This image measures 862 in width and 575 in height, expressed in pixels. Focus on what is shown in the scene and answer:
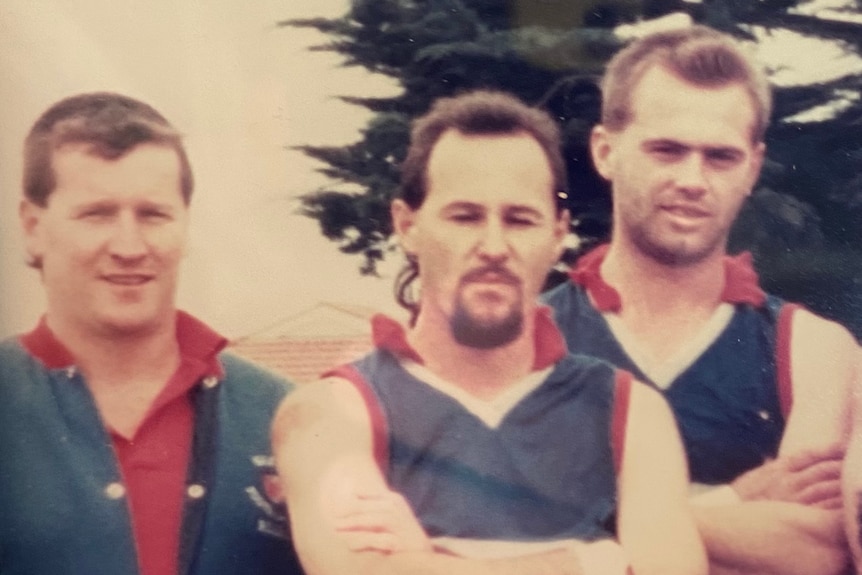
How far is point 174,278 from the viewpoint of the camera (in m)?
1.25

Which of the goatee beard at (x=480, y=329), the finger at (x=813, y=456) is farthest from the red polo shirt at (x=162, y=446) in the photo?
the finger at (x=813, y=456)

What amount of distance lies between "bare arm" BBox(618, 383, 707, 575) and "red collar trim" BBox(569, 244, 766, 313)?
0.12 meters

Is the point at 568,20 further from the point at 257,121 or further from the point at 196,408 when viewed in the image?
the point at 196,408

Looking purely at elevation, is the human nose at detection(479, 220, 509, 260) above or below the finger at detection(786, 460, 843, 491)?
above

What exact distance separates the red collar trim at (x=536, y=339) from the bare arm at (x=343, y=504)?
0.26ft

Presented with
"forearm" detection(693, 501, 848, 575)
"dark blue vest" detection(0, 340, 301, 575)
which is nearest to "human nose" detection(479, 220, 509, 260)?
"dark blue vest" detection(0, 340, 301, 575)

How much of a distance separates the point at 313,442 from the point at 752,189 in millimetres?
667

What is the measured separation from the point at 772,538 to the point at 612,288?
38cm

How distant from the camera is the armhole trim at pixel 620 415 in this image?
1241 mm

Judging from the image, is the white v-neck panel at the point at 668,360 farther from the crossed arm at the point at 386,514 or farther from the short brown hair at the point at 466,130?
the short brown hair at the point at 466,130

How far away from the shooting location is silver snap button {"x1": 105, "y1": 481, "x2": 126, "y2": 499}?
3.92 ft

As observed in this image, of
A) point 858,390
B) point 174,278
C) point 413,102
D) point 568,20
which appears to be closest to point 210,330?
point 174,278

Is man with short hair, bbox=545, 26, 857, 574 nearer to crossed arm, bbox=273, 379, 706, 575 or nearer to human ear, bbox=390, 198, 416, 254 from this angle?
crossed arm, bbox=273, 379, 706, 575

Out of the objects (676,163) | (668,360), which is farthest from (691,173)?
(668,360)
